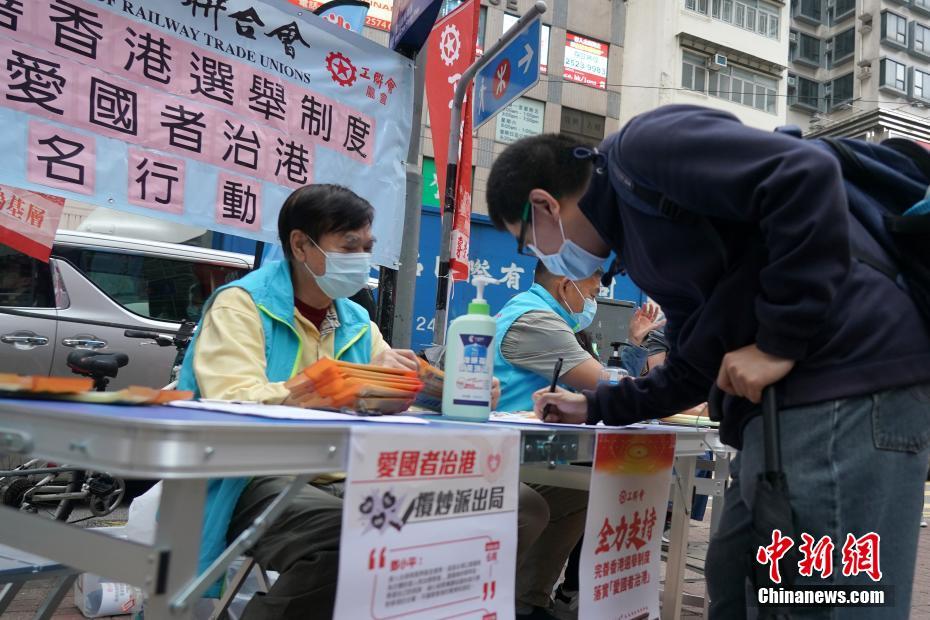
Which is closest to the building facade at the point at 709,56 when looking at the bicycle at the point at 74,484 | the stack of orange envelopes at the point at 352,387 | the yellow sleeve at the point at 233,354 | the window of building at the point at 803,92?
the window of building at the point at 803,92

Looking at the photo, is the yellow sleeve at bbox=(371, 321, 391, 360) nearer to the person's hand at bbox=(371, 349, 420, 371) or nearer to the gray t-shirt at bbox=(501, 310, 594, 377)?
the person's hand at bbox=(371, 349, 420, 371)

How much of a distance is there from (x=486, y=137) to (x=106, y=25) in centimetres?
1469

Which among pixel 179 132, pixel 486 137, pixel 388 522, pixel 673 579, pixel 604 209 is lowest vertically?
pixel 673 579

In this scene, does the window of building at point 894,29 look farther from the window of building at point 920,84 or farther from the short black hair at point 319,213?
the short black hair at point 319,213

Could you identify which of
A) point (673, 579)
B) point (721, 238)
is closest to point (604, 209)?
point (721, 238)

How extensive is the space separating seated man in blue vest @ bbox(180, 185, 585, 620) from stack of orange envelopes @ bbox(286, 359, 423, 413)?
63 mm

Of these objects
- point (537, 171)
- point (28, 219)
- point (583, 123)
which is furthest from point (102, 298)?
point (583, 123)

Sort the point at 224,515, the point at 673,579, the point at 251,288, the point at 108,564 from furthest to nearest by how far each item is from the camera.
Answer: the point at 673,579 < the point at 251,288 < the point at 224,515 < the point at 108,564

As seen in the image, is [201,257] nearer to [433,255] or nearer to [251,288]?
[433,255]

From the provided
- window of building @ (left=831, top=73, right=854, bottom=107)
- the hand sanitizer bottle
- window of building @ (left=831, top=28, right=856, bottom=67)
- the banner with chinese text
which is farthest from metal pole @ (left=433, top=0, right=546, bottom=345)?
window of building @ (left=831, top=28, right=856, bottom=67)

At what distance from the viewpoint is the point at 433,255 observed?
8.11 meters

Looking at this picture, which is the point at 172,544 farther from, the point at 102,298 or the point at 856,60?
the point at 856,60

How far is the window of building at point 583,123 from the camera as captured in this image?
19.1 metres

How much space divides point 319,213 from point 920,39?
34.0 metres
